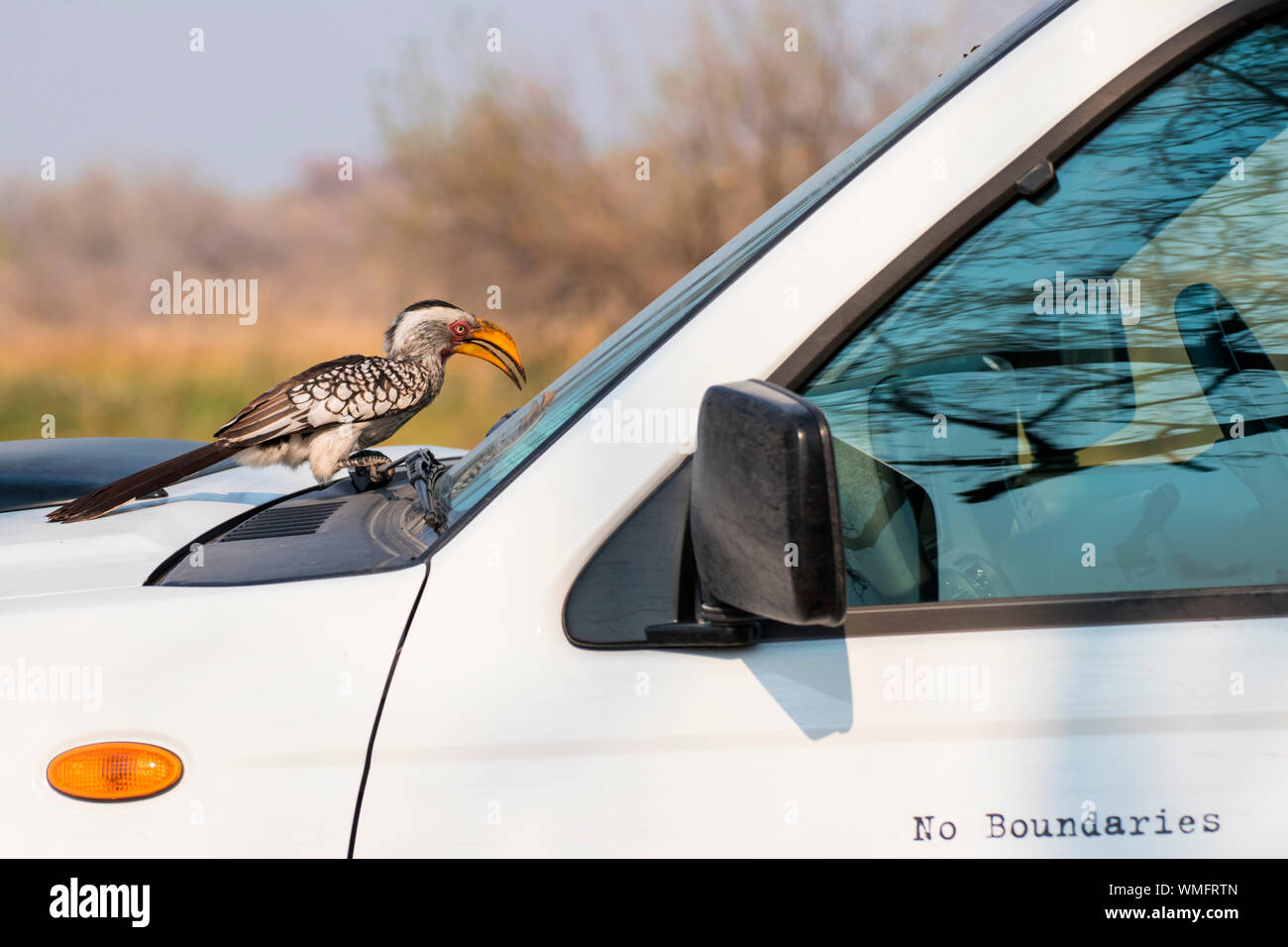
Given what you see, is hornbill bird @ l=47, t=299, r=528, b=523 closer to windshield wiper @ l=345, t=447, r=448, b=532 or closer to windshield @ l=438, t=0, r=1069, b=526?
windshield wiper @ l=345, t=447, r=448, b=532

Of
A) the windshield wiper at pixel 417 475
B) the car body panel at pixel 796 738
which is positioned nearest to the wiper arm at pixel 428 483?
the windshield wiper at pixel 417 475

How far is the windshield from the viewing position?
1.37m

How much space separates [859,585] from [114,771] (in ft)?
2.67

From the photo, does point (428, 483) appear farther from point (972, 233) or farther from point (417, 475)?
point (972, 233)

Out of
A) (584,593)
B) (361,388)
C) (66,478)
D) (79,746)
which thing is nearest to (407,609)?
(584,593)

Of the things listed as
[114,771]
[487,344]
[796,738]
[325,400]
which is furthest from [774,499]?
[487,344]

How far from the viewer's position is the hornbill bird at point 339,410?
6.80ft

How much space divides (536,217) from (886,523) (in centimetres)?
1006

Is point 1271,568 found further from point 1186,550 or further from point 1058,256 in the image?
point 1058,256

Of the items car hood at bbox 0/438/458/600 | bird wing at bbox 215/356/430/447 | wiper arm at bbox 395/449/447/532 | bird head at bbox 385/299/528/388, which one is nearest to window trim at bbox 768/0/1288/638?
wiper arm at bbox 395/449/447/532

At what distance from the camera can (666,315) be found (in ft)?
5.33

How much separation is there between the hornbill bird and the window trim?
41.8 inches

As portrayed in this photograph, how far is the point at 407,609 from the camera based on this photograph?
4.17 ft

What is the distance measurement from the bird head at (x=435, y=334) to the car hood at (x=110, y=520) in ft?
1.04
